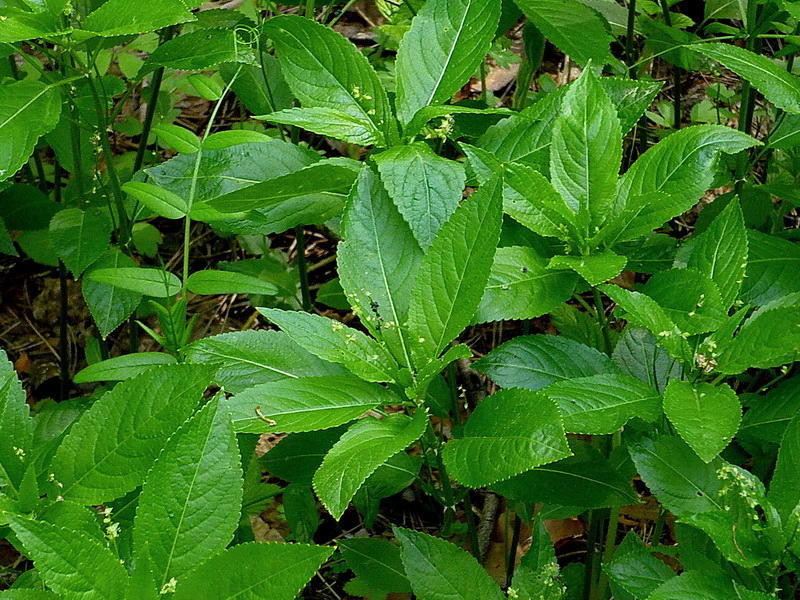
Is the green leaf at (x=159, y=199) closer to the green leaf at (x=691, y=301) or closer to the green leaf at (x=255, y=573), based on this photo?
the green leaf at (x=255, y=573)

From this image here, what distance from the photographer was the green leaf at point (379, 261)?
149 cm

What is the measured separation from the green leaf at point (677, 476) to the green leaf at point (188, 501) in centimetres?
70

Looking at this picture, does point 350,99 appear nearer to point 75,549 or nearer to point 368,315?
point 368,315

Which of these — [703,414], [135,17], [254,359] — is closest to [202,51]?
[135,17]

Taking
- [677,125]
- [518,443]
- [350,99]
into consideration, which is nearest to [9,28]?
[350,99]

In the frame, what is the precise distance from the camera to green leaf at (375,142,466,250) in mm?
1531

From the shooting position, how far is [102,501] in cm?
134

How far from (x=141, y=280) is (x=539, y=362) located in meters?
0.88

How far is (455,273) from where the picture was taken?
4.58 ft

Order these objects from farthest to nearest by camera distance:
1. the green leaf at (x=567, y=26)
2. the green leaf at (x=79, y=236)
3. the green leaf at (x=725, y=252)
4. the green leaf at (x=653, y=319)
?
the green leaf at (x=79, y=236)
the green leaf at (x=567, y=26)
the green leaf at (x=725, y=252)
the green leaf at (x=653, y=319)

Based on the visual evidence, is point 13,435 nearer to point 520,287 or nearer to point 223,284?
point 223,284

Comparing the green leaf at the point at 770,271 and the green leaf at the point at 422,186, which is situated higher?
the green leaf at the point at 422,186

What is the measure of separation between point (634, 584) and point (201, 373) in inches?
31.3

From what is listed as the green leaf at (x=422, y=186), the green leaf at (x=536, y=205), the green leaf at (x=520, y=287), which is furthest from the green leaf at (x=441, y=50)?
the green leaf at (x=520, y=287)
